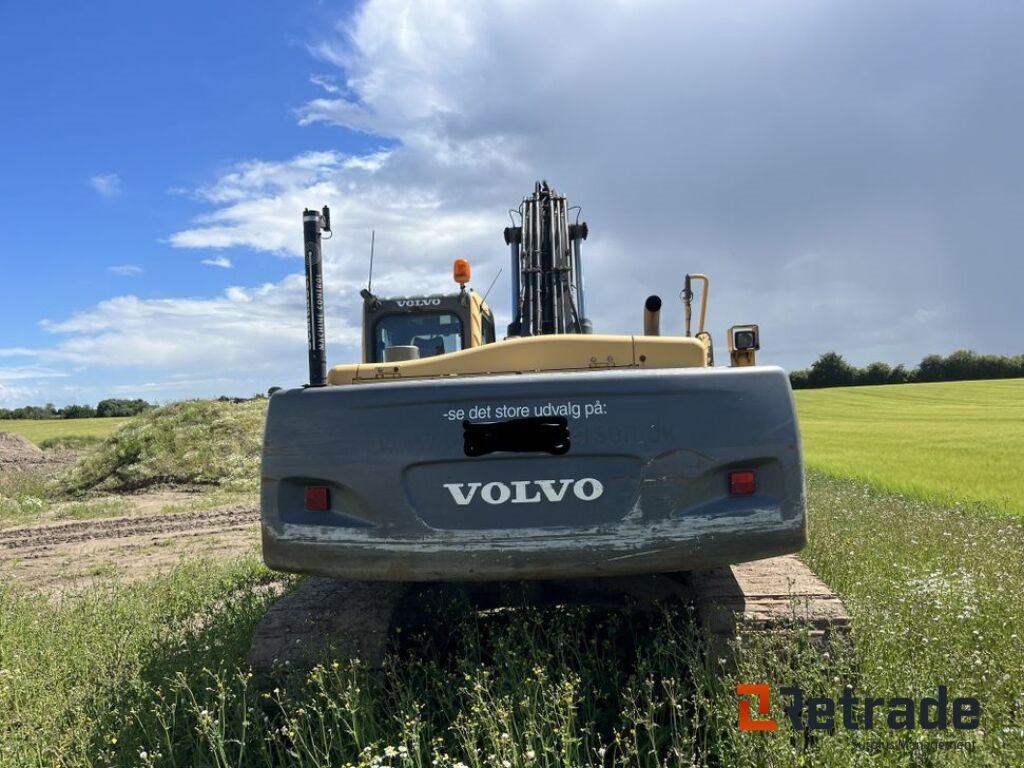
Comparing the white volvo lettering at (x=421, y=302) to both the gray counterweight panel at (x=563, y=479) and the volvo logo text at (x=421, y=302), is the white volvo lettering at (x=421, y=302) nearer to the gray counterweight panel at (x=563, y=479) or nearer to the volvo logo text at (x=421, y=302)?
the volvo logo text at (x=421, y=302)

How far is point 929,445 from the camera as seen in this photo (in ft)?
73.6

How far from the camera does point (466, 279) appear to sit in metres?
6.24

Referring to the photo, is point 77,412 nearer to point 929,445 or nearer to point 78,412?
point 78,412

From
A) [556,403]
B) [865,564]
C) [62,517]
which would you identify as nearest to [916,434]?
[865,564]

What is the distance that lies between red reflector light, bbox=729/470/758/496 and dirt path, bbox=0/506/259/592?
6490 millimetres

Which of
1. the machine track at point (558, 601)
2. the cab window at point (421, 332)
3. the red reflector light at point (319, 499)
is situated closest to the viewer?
the red reflector light at point (319, 499)

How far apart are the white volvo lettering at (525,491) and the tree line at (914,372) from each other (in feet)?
→ 235

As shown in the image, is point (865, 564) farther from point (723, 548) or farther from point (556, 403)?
point (556, 403)

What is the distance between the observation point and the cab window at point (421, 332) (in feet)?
20.3

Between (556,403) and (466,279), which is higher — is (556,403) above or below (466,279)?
below

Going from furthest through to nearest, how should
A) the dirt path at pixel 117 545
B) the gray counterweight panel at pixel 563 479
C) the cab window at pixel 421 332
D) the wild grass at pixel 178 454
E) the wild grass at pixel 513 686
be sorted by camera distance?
the wild grass at pixel 178 454 < the dirt path at pixel 117 545 < the cab window at pixel 421 332 < the gray counterweight panel at pixel 563 479 < the wild grass at pixel 513 686

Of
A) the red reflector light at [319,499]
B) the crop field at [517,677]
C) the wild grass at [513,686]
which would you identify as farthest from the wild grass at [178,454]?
the red reflector light at [319,499]

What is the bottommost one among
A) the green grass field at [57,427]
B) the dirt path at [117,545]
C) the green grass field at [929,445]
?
the dirt path at [117,545]

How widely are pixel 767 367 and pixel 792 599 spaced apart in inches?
42.6
